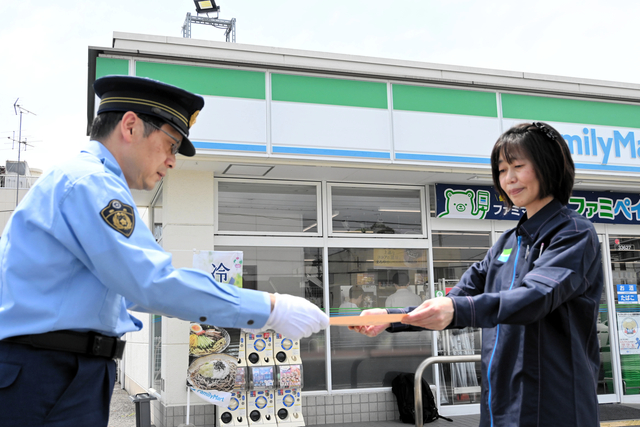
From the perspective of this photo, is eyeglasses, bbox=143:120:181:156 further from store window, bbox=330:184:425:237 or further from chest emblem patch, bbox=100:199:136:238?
store window, bbox=330:184:425:237

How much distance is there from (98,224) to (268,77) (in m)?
5.28

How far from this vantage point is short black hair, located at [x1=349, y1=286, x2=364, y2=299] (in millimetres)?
7191

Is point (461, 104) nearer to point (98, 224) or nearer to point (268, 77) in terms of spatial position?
point (268, 77)

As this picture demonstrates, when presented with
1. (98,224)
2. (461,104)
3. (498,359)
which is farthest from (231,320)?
(461,104)

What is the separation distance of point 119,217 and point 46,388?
457mm

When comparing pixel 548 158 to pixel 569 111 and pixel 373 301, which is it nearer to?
pixel 373 301

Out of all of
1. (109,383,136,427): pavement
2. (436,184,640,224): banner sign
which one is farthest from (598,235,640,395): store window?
(109,383,136,427): pavement

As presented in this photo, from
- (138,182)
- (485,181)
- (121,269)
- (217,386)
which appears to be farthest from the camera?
(485,181)

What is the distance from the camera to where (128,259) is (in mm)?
1296

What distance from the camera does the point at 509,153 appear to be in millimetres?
1995

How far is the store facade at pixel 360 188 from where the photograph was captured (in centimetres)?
618

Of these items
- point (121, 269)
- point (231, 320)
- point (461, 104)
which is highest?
point (461, 104)

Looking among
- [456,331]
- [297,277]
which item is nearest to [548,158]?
[297,277]

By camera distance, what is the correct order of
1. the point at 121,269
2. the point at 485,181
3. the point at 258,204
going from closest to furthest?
the point at 121,269 < the point at 258,204 < the point at 485,181
